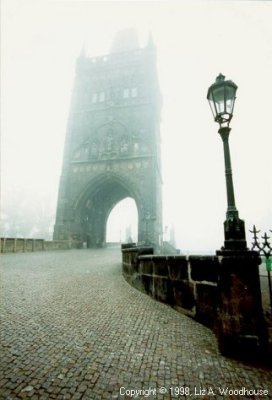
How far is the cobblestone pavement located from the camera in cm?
195

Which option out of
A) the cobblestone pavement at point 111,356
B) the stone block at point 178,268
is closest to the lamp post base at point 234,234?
the stone block at point 178,268

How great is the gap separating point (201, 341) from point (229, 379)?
75 centimetres

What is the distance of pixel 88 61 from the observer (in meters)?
32.4

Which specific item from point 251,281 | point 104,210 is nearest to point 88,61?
point 104,210

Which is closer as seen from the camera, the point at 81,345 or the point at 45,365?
the point at 45,365

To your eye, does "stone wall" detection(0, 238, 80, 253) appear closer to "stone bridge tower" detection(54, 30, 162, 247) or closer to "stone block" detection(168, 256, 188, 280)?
"stone bridge tower" detection(54, 30, 162, 247)

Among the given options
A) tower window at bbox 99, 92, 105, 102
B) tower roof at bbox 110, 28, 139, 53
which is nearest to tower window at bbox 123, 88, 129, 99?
tower window at bbox 99, 92, 105, 102

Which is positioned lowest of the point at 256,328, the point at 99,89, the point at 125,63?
the point at 256,328

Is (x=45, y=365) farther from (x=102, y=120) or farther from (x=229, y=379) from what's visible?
(x=102, y=120)

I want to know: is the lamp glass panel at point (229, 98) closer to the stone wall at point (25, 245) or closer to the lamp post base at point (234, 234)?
the lamp post base at point (234, 234)

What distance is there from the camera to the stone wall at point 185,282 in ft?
11.0

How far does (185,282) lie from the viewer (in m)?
3.83

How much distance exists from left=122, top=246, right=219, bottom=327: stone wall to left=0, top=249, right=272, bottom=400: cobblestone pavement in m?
0.21

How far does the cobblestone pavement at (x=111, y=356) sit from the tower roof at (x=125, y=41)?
43.4 m
